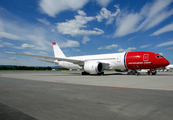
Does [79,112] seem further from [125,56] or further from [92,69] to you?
[125,56]

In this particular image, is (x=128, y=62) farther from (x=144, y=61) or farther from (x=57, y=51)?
(x=57, y=51)

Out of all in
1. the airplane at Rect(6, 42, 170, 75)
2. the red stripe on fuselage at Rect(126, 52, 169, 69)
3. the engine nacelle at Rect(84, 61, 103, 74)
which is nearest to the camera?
the red stripe on fuselage at Rect(126, 52, 169, 69)

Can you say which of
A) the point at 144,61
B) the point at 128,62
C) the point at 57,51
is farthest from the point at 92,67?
the point at 57,51

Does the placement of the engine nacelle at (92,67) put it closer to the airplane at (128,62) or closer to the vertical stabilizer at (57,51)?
the airplane at (128,62)

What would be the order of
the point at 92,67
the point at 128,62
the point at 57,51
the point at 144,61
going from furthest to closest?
the point at 57,51, the point at 128,62, the point at 92,67, the point at 144,61

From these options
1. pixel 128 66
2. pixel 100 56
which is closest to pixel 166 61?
pixel 128 66

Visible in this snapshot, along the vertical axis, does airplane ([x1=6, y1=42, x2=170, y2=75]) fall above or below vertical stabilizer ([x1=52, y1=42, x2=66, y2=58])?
below

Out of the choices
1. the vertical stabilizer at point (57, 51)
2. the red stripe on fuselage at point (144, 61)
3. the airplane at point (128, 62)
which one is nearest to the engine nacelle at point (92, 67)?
the airplane at point (128, 62)

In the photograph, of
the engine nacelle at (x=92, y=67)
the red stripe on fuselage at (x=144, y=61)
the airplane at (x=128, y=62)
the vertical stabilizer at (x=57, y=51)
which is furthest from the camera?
the vertical stabilizer at (x=57, y=51)

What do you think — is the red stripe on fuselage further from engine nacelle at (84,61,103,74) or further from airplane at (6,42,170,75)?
engine nacelle at (84,61,103,74)

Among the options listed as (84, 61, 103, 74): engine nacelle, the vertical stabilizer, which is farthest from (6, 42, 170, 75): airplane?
the vertical stabilizer

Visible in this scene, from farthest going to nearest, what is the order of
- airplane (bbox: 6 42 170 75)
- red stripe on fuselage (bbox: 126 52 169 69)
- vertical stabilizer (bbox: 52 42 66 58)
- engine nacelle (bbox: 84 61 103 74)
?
vertical stabilizer (bbox: 52 42 66 58)
engine nacelle (bbox: 84 61 103 74)
airplane (bbox: 6 42 170 75)
red stripe on fuselage (bbox: 126 52 169 69)

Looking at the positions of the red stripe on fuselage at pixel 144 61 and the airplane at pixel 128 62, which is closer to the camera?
the red stripe on fuselage at pixel 144 61

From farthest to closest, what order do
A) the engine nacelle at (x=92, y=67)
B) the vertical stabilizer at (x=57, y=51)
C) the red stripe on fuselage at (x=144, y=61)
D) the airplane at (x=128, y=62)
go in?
1. the vertical stabilizer at (x=57, y=51)
2. the engine nacelle at (x=92, y=67)
3. the airplane at (x=128, y=62)
4. the red stripe on fuselage at (x=144, y=61)
